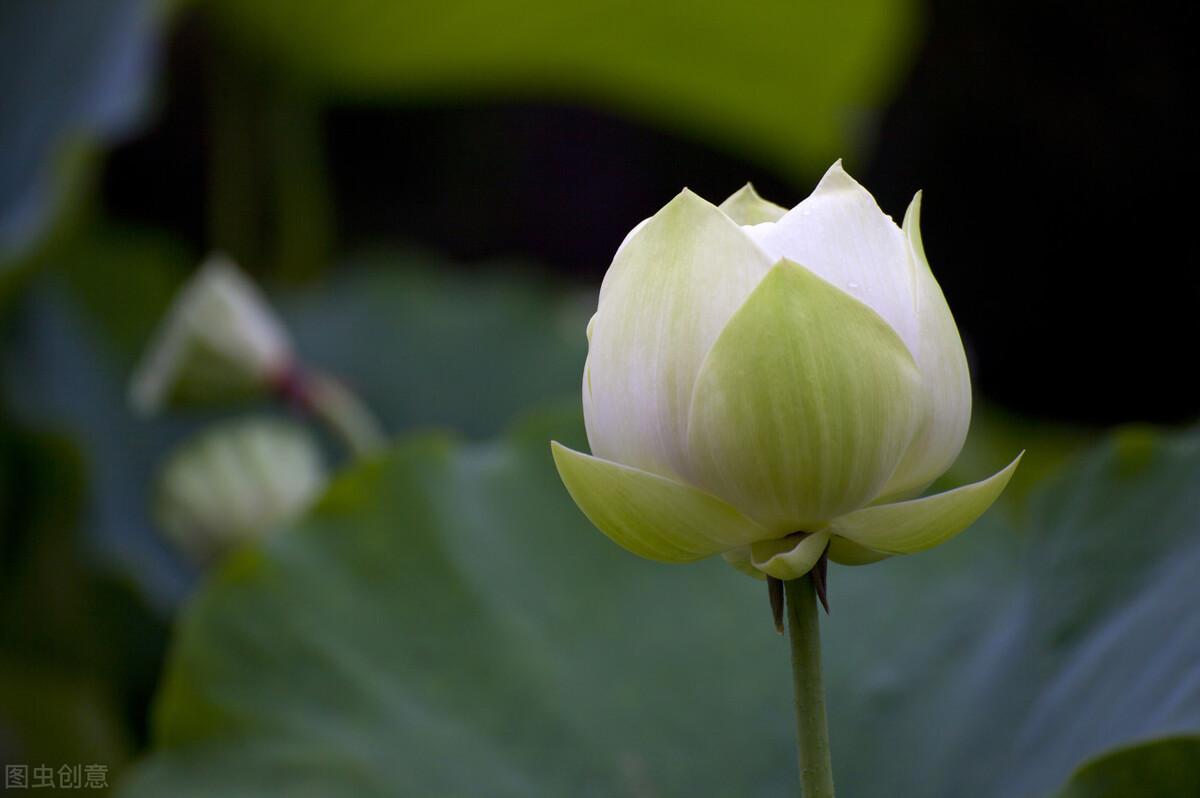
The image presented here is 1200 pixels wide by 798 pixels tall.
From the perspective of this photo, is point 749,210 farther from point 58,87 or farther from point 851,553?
point 58,87

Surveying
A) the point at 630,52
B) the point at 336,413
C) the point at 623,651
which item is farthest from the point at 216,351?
the point at 630,52

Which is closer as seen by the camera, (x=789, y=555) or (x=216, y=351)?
(x=789, y=555)

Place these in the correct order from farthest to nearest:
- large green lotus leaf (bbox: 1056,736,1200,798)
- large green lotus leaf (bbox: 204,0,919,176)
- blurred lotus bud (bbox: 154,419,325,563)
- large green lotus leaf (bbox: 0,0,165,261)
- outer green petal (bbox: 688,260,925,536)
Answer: large green lotus leaf (bbox: 204,0,919,176) → large green lotus leaf (bbox: 0,0,165,261) → blurred lotus bud (bbox: 154,419,325,563) → large green lotus leaf (bbox: 1056,736,1200,798) → outer green petal (bbox: 688,260,925,536)

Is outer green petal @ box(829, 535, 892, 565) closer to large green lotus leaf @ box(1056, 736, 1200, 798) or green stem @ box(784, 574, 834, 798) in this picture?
green stem @ box(784, 574, 834, 798)

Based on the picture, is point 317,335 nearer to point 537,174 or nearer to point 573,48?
point 573,48

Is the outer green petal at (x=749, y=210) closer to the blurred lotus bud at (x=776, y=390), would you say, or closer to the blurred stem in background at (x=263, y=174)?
the blurred lotus bud at (x=776, y=390)

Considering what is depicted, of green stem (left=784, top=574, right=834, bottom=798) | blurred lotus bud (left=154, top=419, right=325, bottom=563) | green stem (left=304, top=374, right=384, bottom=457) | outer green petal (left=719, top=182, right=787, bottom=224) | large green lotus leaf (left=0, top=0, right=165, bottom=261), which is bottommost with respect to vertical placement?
green stem (left=784, top=574, right=834, bottom=798)

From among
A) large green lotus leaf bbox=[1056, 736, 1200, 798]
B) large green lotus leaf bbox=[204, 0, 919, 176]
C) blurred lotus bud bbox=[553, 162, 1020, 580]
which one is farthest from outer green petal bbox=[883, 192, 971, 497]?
large green lotus leaf bbox=[204, 0, 919, 176]
